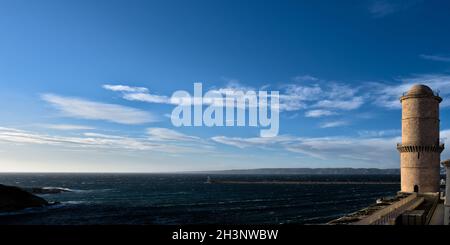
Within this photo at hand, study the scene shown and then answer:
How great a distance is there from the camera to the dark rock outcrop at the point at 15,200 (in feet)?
218

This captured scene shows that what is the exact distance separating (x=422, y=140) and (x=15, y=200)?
62.3m

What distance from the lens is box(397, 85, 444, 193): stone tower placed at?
42.2 meters

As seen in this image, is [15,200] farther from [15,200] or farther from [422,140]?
[422,140]

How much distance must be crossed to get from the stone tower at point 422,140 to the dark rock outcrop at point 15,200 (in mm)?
58354

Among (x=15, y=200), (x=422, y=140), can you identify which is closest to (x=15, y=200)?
(x=15, y=200)

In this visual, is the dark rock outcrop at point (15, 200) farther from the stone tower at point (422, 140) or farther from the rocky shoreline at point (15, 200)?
the stone tower at point (422, 140)

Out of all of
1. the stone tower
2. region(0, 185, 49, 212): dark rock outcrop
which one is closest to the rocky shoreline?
region(0, 185, 49, 212): dark rock outcrop

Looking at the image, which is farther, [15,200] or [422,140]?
[15,200]

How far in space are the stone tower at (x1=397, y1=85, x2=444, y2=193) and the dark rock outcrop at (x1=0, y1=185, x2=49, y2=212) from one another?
2297 inches

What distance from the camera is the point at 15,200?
2702 inches

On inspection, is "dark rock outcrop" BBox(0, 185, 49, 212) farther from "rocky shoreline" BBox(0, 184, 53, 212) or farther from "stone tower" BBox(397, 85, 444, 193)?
"stone tower" BBox(397, 85, 444, 193)

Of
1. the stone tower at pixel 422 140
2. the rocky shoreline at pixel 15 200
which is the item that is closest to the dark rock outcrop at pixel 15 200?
the rocky shoreline at pixel 15 200

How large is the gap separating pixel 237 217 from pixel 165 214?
1078 centimetres

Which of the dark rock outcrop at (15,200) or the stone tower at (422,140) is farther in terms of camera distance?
the dark rock outcrop at (15,200)
